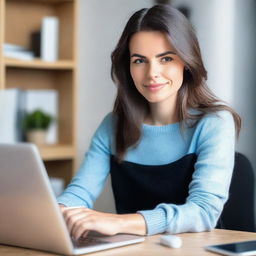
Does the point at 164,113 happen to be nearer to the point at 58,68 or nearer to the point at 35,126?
the point at 35,126

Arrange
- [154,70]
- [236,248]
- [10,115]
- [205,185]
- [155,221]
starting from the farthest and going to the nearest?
[10,115]
[154,70]
[205,185]
[155,221]
[236,248]

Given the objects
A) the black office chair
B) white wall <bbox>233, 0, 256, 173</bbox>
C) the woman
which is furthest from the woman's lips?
white wall <bbox>233, 0, 256, 173</bbox>

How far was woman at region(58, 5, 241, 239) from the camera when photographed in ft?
5.50

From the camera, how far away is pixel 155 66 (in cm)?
171

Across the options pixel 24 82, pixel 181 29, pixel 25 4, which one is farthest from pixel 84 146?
pixel 181 29

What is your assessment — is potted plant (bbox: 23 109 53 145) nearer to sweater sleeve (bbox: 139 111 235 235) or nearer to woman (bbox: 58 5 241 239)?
woman (bbox: 58 5 241 239)

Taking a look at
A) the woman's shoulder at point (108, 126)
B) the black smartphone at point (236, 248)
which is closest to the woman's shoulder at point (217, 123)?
the woman's shoulder at point (108, 126)

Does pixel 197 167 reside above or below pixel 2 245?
above

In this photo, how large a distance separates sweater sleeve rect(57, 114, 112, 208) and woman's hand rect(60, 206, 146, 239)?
13.1 inches

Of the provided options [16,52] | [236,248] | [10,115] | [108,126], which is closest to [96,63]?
[16,52]

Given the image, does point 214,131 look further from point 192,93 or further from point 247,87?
point 247,87

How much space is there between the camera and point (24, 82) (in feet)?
12.3

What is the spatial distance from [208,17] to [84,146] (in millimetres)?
1177

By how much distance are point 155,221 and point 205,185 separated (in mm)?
229
